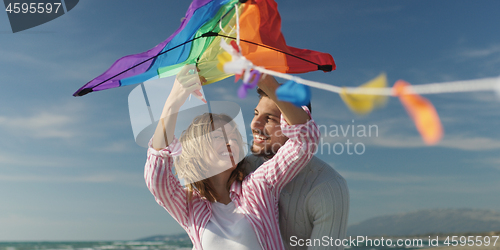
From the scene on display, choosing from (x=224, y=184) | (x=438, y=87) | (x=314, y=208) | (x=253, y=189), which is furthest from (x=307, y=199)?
(x=438, y=87)

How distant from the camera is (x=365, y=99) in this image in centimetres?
74

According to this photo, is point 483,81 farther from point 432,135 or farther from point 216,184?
point 216,184

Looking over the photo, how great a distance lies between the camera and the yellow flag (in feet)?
2.35

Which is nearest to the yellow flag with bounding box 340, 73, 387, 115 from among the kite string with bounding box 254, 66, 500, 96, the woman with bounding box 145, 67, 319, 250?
the kite string with bounding box 254, 66, 500, 96

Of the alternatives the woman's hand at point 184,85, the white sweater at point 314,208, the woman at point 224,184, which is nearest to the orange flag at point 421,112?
the woman at point 224,184

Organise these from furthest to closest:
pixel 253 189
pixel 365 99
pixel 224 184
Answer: pixel 224 184, pixel 253 189, pixel 365 99

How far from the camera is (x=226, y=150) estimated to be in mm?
1716

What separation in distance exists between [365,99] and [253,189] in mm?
1030

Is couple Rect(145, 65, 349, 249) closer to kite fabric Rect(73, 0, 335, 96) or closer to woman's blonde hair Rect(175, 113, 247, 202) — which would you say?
woman's blonde hair Rect(175, 113, 247, 202)

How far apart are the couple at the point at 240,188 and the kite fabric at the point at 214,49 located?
0.11 m

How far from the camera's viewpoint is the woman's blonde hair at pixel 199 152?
1707mm

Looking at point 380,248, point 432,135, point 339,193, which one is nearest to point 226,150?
point 339,193

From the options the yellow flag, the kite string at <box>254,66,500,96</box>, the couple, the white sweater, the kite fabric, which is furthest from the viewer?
the white sweater

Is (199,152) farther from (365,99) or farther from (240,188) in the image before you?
(365,99)
